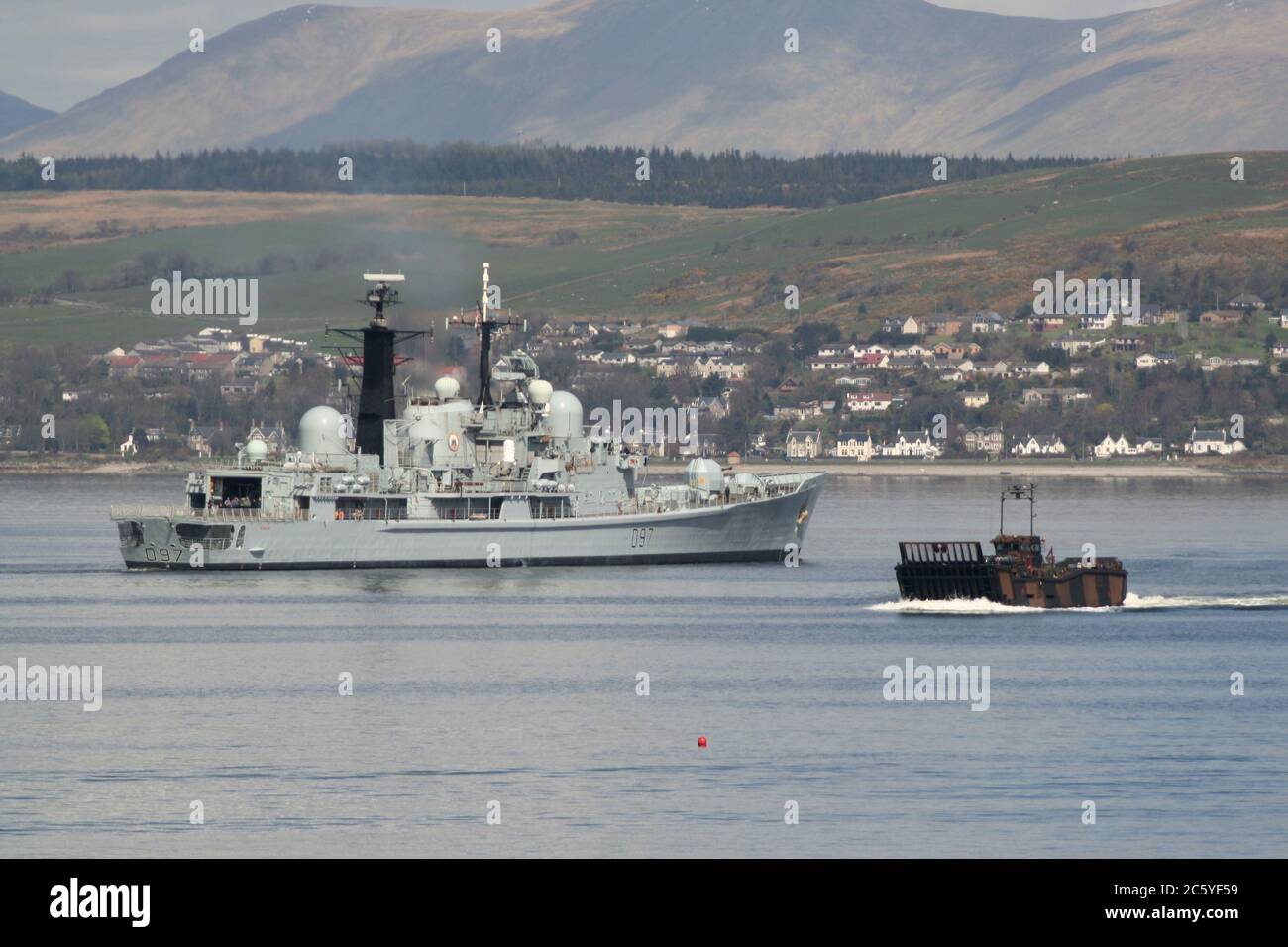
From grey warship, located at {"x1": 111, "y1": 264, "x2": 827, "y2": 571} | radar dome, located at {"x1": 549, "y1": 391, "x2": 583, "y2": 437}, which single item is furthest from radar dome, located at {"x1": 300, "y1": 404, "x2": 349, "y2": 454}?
radar dome, located at {"x1": 549, "y1": 391, "x2": 583, "y2": 437}

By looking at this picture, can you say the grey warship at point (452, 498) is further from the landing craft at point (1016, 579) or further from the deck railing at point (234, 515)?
the landing craft at point (1016, 579)

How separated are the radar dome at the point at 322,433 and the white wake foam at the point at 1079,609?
24878 millimetres

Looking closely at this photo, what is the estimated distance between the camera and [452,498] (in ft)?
284

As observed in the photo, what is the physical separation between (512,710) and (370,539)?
115 feet

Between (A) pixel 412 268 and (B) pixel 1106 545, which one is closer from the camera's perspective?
(B) pixel 1106 545

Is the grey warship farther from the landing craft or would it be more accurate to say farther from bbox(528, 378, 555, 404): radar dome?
the landing craft

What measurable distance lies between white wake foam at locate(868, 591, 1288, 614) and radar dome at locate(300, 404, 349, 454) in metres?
24.9

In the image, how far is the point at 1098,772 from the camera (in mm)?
43438

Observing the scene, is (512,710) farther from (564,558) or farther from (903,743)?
(564,558)

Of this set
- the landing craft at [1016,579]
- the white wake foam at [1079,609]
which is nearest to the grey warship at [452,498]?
the white wake foam at [1079,609]

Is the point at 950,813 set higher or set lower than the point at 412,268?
lower

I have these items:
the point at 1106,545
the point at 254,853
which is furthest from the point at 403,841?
the point at 1106,545

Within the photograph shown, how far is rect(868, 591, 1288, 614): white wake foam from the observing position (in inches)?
2864
